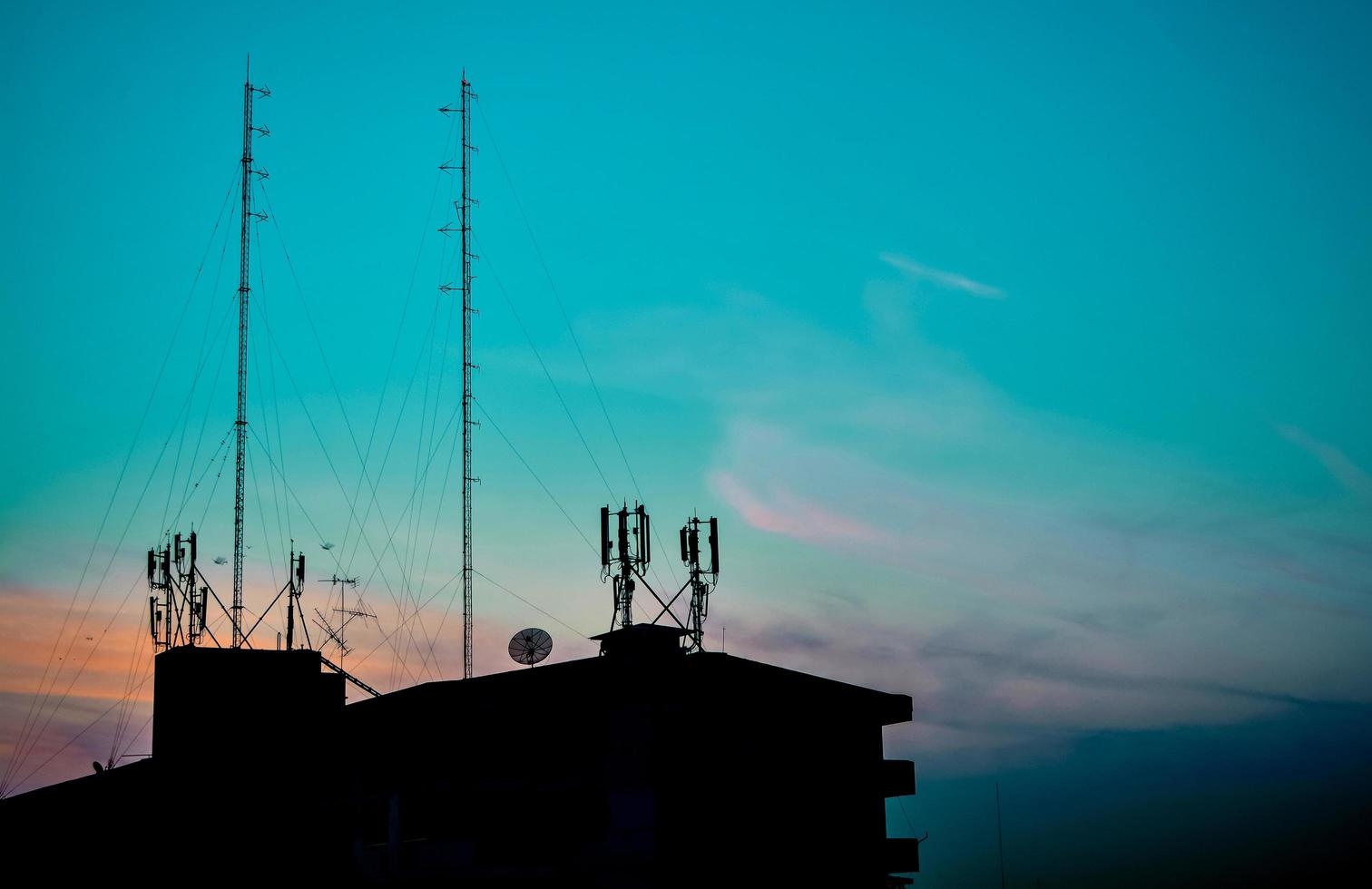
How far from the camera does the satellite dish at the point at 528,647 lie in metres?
41.3

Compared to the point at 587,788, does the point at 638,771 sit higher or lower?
higher

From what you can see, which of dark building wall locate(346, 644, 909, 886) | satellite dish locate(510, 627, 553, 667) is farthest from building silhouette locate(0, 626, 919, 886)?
satellite dish locate(510, 627, 553, 667)

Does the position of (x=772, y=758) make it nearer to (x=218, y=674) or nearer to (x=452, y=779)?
(x=452, y=779)

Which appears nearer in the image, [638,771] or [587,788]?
[638,771]

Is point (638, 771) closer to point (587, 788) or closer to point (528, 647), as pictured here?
point (587, 788)

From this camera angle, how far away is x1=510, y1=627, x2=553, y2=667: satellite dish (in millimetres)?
41281

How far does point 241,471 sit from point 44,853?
1503cm

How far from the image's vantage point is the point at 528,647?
1629 inches

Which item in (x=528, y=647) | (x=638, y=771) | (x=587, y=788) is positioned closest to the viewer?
(x=638, y=771)

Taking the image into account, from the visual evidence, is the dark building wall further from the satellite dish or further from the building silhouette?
the satellite dish

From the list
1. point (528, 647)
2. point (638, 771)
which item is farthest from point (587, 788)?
point (528, 647)

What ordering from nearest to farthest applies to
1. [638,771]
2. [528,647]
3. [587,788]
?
[638,771]
[587,788]
[528,647]

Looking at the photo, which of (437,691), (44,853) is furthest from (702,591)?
(44,853)

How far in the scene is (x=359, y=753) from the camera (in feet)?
122
